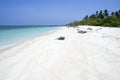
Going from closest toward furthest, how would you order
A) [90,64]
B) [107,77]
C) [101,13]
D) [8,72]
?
[107,77], [8,72], [90,64], [101,13]

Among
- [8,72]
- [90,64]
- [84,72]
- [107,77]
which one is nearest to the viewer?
[107,77]

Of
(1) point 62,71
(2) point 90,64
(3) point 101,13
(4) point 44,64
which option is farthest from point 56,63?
(3) point 101,13

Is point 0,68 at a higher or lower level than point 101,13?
lower

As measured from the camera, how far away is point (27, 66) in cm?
727

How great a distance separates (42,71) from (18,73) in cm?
110

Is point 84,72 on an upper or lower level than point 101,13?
lower

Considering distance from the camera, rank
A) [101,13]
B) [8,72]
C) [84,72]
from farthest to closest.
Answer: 1. [101,13]
2. [8,72]
3. [84,72]

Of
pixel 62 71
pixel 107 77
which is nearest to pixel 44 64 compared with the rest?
pixel 62 71

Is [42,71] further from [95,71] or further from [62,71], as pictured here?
[95,71]

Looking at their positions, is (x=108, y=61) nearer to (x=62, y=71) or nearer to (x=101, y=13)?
(x=62, y=71)

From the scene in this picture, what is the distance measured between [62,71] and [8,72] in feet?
8.43

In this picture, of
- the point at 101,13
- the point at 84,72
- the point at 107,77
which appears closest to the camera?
the point at 107,77

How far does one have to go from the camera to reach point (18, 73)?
6348 millimetres

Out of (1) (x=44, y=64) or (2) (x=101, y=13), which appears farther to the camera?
(2) (x=101, y=13)
